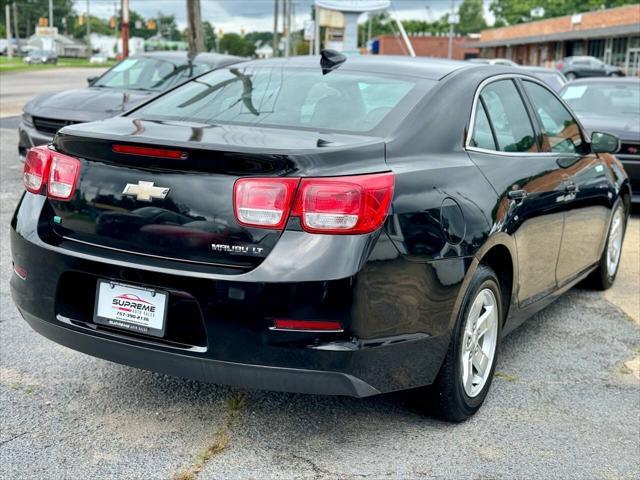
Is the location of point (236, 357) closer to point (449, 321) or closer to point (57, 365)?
point (449, 321)

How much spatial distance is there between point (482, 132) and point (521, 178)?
12.7 inches

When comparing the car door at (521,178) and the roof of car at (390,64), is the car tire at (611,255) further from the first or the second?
the roof of car at (390,64)

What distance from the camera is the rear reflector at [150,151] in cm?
332

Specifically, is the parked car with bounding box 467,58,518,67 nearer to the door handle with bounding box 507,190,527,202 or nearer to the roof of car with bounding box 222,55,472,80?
the roof of car with bounding box 222,55,472,80

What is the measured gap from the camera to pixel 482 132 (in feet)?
13.8

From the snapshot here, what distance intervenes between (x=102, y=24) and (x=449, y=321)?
587 ft

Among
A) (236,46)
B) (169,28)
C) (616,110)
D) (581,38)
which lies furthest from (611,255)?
(169,28)

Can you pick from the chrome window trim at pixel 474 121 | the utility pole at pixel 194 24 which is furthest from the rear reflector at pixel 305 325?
the utility pole at pixel 194 24

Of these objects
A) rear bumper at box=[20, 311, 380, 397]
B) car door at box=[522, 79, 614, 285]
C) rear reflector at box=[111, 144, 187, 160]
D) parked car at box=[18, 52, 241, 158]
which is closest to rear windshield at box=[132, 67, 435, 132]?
rear reflector at box=[111, 144, 187, 160]

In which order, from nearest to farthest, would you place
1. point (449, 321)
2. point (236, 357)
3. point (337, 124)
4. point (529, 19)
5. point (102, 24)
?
point (236, 357) → point (449, 321) → point (337, 124) → point (529, 19) → point (102, 24)

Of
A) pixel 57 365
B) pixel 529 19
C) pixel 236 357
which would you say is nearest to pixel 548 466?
pixel 236 357

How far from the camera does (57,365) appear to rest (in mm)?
4383

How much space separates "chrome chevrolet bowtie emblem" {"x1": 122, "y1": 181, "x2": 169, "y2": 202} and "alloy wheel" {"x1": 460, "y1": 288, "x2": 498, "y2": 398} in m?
1.38

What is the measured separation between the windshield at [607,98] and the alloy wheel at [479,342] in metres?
6.95
